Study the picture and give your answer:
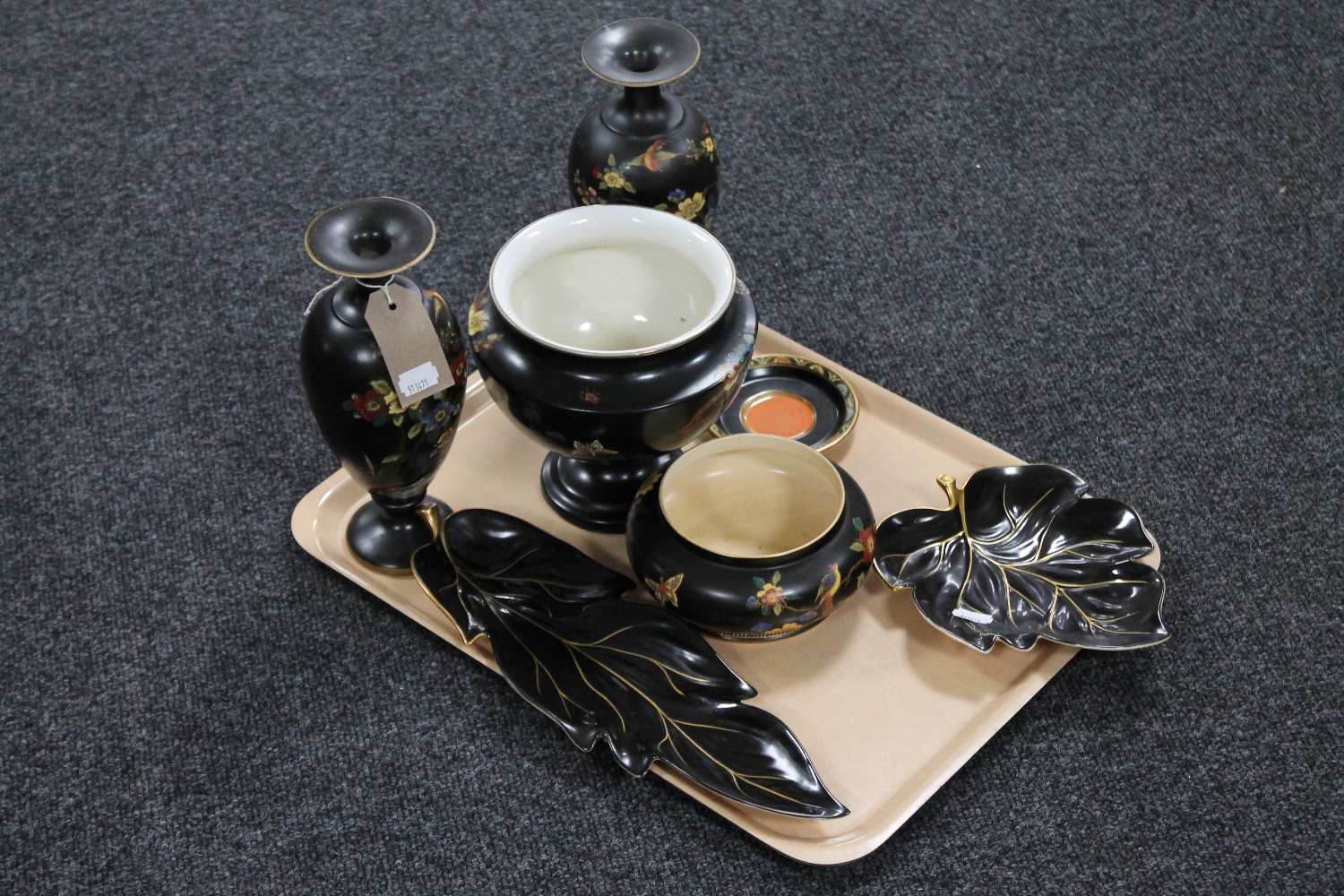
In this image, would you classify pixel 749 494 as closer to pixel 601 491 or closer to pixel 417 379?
pixel 601 491

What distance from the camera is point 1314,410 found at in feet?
3.58

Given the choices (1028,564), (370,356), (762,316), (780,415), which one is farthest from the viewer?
(762,316)

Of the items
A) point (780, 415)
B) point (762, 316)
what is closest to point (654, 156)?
point (780, 415)

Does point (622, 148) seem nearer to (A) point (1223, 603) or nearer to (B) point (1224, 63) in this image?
(A) point (1223, 603)

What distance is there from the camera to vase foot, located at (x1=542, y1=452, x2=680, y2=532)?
35.4 inches

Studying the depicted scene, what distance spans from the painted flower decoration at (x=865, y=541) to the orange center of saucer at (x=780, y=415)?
0.16 meters

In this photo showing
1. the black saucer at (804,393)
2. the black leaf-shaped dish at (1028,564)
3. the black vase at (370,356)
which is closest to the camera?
the black vase at (370,356)

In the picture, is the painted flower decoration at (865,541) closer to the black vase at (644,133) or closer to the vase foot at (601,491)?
the vase foot at (601,491)

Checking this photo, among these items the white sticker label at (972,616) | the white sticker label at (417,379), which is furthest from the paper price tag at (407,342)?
the white sticker label at (972,616)

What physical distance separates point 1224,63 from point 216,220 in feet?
3.85

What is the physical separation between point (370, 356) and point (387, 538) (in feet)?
0.64

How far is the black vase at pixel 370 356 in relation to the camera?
0.71 m

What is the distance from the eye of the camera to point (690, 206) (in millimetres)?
917

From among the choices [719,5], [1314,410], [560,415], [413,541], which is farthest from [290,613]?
[719,5]
